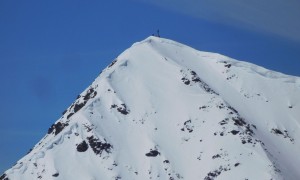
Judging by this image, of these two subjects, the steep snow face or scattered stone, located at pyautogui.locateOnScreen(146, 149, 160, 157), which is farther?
scattered stone, located at pyautogui.locateOnScreen(146, 149, 160, 157)

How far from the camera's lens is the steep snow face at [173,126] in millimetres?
85375

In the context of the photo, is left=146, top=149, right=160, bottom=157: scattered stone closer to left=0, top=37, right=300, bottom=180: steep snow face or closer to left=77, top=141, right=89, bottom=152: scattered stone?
left=0, top=37, right=300, bottom=180: steep snow face

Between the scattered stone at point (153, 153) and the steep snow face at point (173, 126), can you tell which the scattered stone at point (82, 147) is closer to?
the steep snow face at point (173, 126)

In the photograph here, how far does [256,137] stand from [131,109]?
1042 inches

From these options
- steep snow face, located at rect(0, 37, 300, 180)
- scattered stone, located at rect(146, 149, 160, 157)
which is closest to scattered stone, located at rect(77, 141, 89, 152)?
steep snow face, located at rect(0, 37, 300, 180)

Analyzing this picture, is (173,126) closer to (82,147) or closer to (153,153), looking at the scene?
(153,153)

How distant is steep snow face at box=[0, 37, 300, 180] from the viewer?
280 feet

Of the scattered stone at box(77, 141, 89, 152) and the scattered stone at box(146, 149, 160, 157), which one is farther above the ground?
the scattered stone at box(77, 141, 89, 152)

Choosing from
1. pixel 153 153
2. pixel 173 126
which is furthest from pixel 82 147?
pixel 173 126

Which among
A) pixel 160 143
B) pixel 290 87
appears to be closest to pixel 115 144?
pixel 160 143

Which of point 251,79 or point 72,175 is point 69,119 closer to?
point 72,175

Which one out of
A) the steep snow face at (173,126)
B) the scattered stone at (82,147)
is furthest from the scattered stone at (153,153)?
the scattered stone at (82,147)

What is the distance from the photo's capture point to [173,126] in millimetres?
96438

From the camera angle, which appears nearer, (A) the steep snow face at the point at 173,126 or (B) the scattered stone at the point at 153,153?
(A) the steep snow face at the point at 173,126
